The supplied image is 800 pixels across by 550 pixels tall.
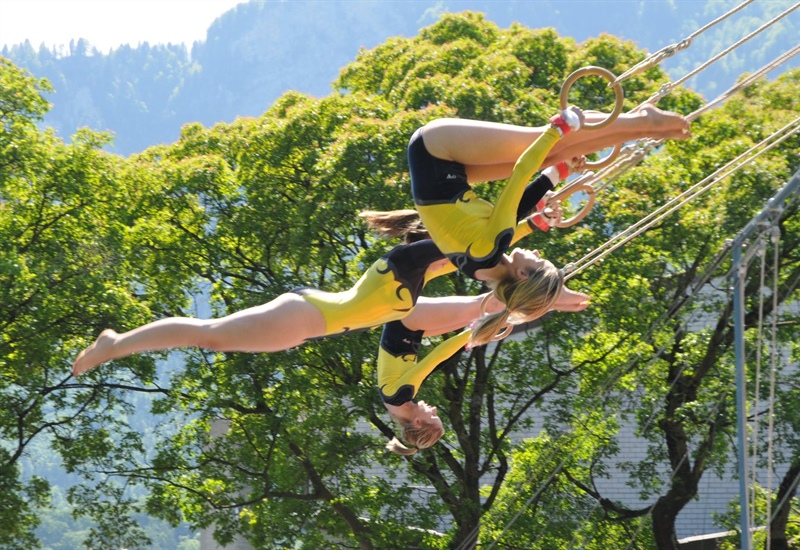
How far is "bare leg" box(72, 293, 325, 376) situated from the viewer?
4.56m

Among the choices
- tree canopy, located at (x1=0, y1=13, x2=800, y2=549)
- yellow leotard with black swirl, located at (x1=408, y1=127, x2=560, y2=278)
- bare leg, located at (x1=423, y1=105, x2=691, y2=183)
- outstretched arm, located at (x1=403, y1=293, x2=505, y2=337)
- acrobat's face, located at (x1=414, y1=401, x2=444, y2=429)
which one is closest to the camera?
yellow leotard with black swirl, located at (x1=408, y1=127, x2=560, y2=278)

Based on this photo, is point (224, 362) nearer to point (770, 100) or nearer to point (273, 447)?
point (273, 447)

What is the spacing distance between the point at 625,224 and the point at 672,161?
1.27 metres

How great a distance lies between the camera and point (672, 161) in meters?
13.5

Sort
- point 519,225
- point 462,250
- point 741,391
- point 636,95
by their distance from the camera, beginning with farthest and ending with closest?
point 636,95 < point 741,391 < point 519,225 < point 462,250

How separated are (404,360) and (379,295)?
1.86 ft

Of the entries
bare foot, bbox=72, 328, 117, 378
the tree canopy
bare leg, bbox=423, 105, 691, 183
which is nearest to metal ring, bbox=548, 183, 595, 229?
bare leg, bbox=423, 105, 691, 183

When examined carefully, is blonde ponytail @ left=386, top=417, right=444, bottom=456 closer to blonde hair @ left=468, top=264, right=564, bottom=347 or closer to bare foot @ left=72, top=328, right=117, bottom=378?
blonde hair @ left=468, top=264, right=564, bottom=347

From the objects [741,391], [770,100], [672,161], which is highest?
[770,100]

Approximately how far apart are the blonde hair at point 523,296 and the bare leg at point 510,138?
0.41 metres

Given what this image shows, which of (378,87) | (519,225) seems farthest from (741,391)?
(378,87)

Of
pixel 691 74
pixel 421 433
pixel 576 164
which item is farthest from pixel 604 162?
A: pixel 421 433

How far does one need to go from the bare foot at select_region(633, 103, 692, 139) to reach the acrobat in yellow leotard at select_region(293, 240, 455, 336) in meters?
0.99

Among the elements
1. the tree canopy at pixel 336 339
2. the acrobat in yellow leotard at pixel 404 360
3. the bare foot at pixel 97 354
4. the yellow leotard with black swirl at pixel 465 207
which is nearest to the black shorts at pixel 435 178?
the yellow leotard with black swirl at pixel 465 207
